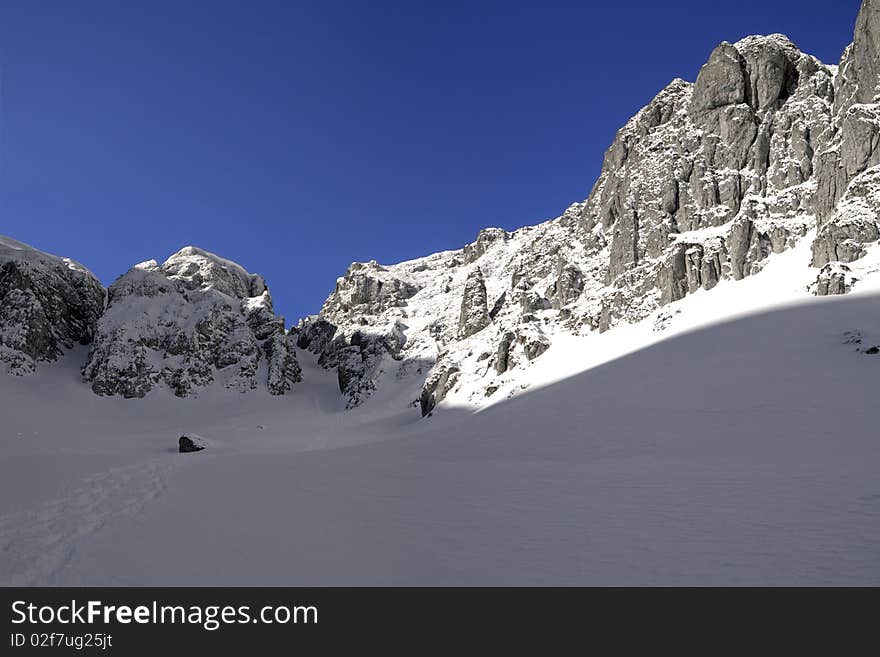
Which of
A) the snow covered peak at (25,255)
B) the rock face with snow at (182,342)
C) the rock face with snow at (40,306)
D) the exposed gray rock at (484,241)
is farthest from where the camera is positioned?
the exposed gray rock at (484,241)

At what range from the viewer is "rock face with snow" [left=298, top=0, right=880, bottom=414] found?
5038cm

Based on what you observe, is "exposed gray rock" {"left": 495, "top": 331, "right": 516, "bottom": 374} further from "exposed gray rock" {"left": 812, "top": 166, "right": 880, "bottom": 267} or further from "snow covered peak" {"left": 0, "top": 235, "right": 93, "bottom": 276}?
"snow covered peak" {"left": 0, "top": 235, "right": 93, "bottom": 276}

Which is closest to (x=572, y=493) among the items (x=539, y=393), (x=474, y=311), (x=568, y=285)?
(x=539, y=393)

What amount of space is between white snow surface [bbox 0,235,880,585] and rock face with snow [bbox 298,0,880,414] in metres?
17.3

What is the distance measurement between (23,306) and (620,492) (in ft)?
306

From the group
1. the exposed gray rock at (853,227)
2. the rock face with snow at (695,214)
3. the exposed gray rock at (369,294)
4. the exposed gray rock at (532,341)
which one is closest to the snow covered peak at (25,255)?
the exposed gray rock at (369,294)

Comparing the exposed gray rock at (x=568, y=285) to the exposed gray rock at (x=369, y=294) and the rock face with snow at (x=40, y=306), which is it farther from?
the rock face with snow at (x=40, y=306)

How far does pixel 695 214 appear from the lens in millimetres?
63656

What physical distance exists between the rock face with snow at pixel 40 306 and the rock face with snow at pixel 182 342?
467 centimetres

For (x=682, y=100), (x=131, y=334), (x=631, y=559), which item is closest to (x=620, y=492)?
(x=631, y=559)

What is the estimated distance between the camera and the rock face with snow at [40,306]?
7138 cm

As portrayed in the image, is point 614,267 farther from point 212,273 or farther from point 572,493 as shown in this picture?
point 212,273

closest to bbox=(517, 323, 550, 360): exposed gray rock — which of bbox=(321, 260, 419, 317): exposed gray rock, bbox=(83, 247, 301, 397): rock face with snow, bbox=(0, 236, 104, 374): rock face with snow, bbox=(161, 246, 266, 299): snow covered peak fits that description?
bbox=(83, 247, 301, 397): rock face with snow

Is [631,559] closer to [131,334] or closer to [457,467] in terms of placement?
[457,467]
